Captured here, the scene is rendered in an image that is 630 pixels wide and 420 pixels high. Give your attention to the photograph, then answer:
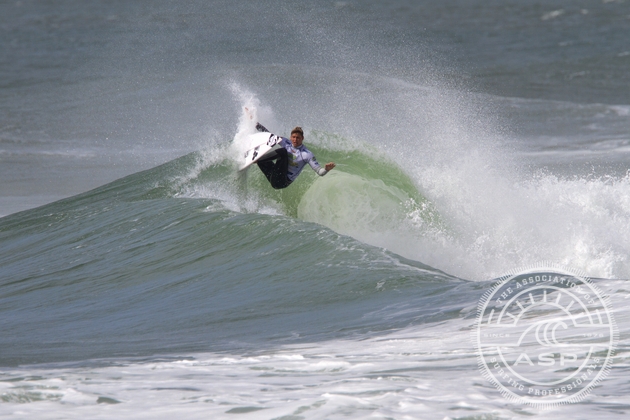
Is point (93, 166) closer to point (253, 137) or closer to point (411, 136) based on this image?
point (411, 136)

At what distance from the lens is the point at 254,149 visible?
1200 cm

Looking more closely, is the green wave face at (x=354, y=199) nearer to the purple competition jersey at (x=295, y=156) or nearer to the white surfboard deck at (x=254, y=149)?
the white surfboard deck at (x=254, y=149)

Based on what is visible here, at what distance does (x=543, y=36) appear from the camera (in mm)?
45156

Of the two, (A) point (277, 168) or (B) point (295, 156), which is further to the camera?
(A) point (277, 168)

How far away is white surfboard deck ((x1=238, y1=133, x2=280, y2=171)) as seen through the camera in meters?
11.7

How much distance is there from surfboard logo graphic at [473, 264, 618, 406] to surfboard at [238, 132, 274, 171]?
4.65m

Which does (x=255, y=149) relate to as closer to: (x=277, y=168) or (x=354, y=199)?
(x=277, y=168)

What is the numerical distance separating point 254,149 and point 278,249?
2.70 metres

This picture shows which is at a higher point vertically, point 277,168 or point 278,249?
point 277,168

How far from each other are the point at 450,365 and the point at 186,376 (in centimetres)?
190

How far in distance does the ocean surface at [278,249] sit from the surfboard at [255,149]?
0.84 feet

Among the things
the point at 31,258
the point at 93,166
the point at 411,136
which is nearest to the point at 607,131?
the point at 411,136

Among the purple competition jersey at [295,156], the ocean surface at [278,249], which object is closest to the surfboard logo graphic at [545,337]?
the ocean surface at [278,249]

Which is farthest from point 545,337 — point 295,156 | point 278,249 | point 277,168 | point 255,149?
point 255,149
